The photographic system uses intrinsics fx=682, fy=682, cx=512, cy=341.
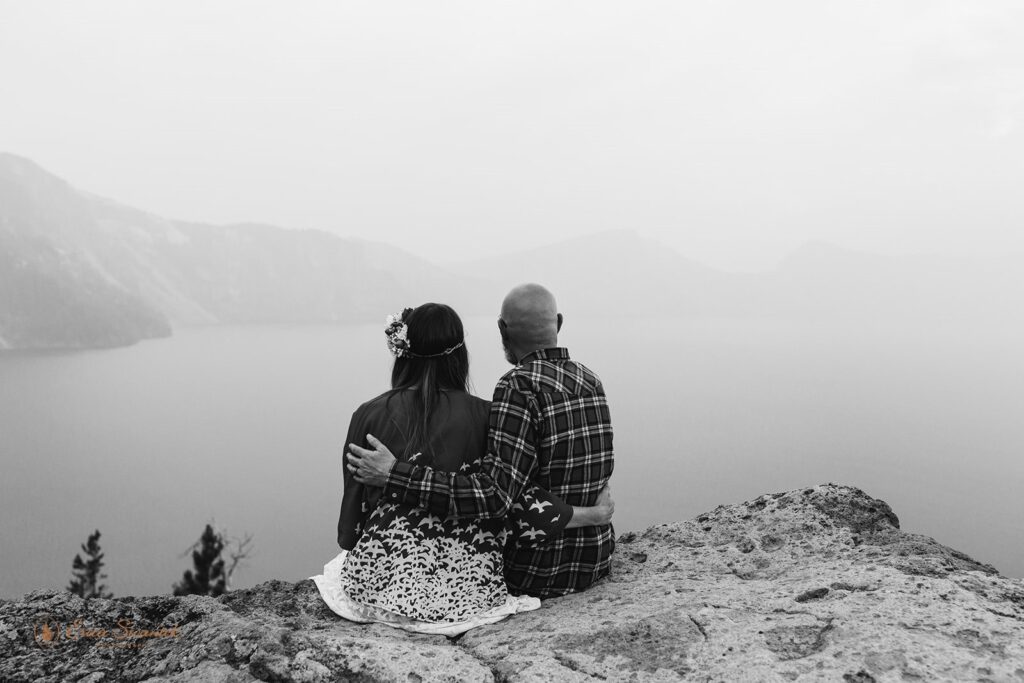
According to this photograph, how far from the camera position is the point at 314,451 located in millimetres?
101188

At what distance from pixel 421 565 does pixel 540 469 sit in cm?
71

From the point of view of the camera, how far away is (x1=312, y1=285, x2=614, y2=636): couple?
3.09 m

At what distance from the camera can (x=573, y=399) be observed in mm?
3209

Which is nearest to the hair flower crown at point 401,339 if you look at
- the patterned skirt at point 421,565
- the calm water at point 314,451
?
the patterned skirt at point 421,565

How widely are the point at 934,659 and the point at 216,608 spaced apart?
2920 mm

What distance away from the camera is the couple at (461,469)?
10.1 ft

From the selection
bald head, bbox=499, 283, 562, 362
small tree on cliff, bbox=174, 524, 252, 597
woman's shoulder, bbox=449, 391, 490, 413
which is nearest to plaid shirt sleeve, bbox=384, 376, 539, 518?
woman's shoulder, bbox=449, 391, 490, 413

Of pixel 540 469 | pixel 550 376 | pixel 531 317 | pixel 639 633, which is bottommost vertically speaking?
pixel 639 633

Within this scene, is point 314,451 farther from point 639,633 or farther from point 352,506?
point 639,633

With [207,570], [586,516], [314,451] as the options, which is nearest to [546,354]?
[586,516]

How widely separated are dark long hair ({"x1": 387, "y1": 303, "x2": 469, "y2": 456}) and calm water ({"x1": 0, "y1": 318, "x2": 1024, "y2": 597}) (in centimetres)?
5033

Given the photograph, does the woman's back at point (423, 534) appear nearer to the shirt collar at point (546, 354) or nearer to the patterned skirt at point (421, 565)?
the patterned skirt at point (421, 565)

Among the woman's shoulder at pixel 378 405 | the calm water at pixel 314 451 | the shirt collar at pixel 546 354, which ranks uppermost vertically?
the shirt collar at pixel 546 354

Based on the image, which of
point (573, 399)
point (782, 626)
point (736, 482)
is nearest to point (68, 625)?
point (573, 399)
